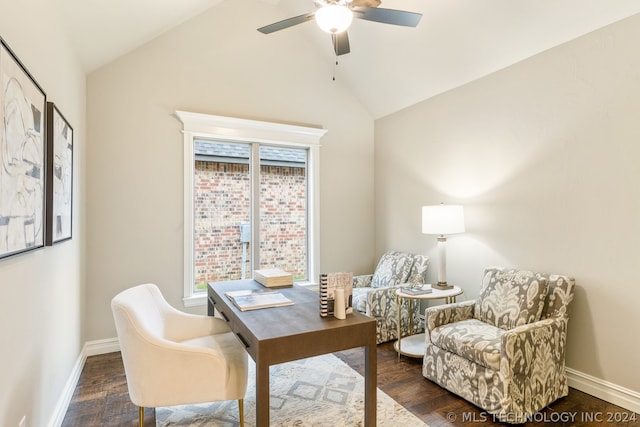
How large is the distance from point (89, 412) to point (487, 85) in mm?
4152

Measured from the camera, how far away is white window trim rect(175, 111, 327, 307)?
11.9 feet

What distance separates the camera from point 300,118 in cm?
425

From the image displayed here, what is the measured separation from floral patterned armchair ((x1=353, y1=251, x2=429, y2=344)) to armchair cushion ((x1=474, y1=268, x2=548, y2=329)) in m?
0.71

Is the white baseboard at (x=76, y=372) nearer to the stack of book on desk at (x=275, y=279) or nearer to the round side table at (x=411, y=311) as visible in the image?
the stack of book on desk at (x=275, y=279)

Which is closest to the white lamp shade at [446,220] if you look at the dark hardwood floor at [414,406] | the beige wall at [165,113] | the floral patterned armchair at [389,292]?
the floral patterned armchair at [389,292]

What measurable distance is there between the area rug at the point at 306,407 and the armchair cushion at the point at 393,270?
4.29 ft

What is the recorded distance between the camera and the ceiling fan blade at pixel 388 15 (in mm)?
2148

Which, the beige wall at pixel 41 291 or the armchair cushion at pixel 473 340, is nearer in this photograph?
the beige wall at pixel 41 291

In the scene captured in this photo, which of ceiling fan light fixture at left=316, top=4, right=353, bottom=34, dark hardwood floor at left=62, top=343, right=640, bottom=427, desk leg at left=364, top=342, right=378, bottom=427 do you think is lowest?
dark hardwood floor at left=62, top=343, right=640, bottom=427

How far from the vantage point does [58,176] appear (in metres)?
2.12

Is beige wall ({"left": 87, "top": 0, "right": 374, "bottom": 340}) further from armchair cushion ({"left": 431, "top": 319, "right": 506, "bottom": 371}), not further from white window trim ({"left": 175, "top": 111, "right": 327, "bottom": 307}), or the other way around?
armchair cushion ({"left": 431, "top": 319, "right": 506, "bottom": 371})

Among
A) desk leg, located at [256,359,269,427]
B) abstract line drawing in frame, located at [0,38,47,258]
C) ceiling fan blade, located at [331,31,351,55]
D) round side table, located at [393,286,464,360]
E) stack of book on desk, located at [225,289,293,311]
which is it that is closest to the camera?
abstract line drawing in frame, located at [0,38,47,258]

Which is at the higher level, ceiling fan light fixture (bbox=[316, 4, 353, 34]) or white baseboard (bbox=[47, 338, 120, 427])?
ceiling fan light fixture (bbox=[316, 4, 353, 34])

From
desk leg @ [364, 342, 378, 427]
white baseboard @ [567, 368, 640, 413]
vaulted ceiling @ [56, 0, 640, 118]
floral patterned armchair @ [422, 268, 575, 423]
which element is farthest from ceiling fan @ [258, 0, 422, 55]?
white baseboard @ [567, 368, 640, 413]
